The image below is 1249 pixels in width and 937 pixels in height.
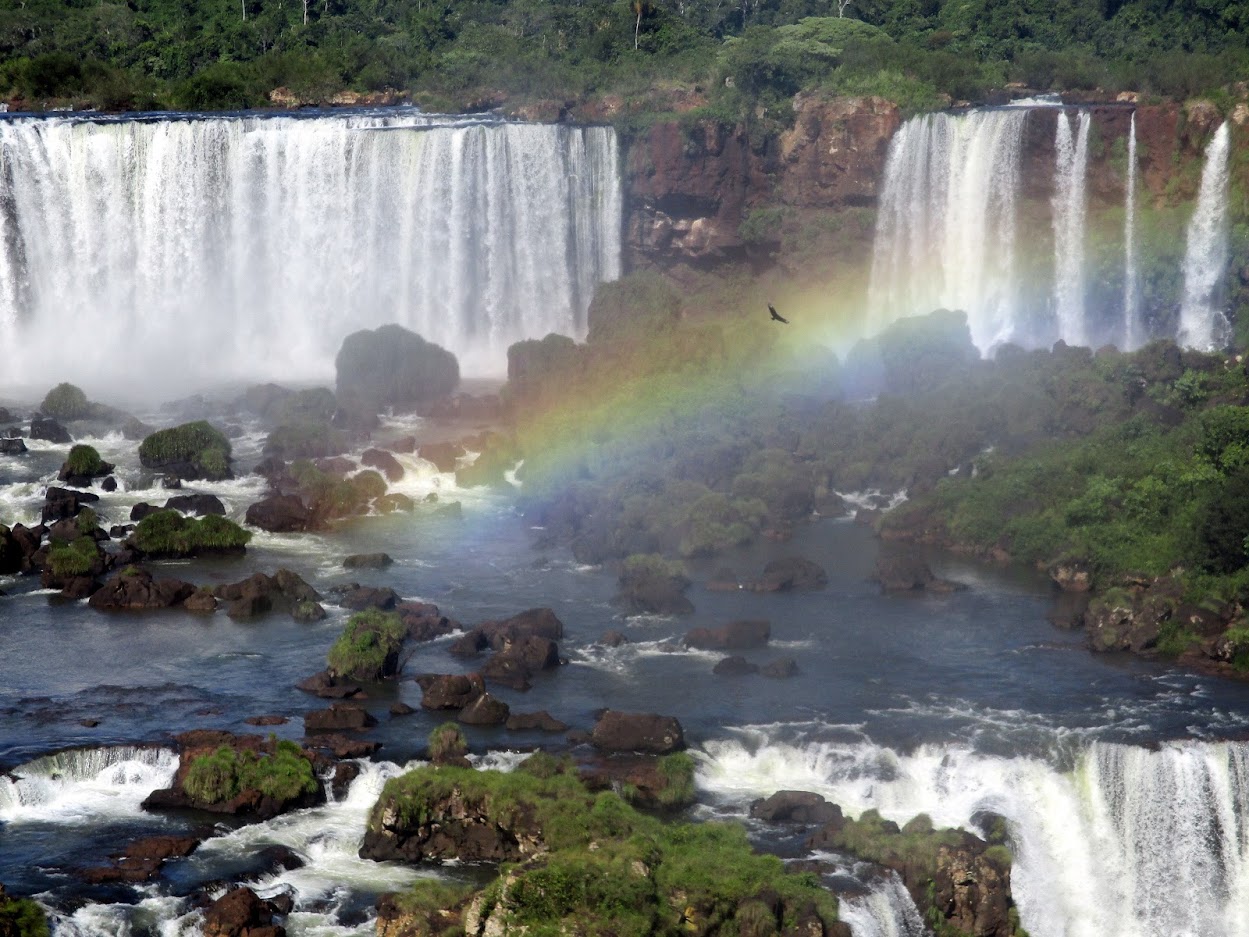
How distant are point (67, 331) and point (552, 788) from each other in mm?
40631

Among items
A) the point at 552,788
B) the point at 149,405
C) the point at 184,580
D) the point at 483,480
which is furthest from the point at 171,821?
the point at 149,405

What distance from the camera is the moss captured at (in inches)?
2094

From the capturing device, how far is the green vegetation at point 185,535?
48562mm

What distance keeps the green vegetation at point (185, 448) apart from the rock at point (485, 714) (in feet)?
59.9

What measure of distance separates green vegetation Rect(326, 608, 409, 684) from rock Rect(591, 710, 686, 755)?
5.52 metres

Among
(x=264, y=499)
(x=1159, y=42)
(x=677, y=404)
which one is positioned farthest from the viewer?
(x=1159, y=42)

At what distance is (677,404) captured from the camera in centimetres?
5597

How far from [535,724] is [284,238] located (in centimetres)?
Answer: 3603

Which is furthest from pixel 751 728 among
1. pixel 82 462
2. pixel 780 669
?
pixel 82 462

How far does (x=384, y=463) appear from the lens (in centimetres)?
5425

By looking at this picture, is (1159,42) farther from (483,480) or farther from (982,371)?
(483,480)

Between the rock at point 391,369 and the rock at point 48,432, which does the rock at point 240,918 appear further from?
the rock at point 391,369

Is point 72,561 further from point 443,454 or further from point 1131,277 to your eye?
point 1131,277

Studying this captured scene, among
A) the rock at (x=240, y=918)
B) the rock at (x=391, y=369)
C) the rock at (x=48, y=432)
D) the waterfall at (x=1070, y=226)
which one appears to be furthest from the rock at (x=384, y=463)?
the rock at (x=240, y=918)
